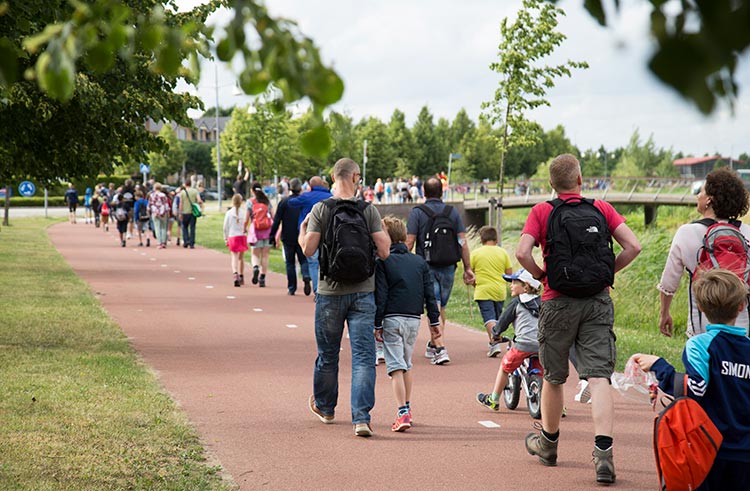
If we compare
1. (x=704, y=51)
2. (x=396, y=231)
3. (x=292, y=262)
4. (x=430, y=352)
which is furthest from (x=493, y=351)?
(x=704, y=51)

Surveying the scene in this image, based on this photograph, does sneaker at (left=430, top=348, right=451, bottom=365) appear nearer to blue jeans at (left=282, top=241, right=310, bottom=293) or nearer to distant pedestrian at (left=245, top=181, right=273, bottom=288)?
blue jeans at (left=282, top=241, right=310, bottom=293)

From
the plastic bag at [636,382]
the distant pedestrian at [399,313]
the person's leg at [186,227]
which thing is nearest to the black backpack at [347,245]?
the distant pedestrian at [399,313]

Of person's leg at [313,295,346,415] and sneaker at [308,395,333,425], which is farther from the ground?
person's leg at [313,295,346,415]

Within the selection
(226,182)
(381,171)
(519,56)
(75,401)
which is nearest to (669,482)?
(75,401)

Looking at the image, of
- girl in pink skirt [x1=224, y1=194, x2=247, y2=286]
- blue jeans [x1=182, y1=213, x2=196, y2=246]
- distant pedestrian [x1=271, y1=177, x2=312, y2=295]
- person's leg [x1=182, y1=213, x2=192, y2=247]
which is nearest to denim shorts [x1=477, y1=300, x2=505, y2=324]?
distant pedestrian [x1=271, y1=177, x2=312, y2=295]

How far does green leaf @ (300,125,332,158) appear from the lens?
2053 millimetres

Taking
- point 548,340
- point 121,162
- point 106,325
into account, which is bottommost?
point 106,325

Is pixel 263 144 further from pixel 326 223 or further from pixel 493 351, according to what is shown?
pixel 326 223

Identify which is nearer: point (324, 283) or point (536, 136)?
point (324, 283)

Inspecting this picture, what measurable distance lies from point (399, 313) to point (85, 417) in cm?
232

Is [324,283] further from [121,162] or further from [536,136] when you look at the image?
[536,136]

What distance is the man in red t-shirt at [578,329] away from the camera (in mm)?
5555

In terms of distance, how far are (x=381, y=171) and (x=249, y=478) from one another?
273 feet

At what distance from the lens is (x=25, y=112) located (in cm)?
1131
